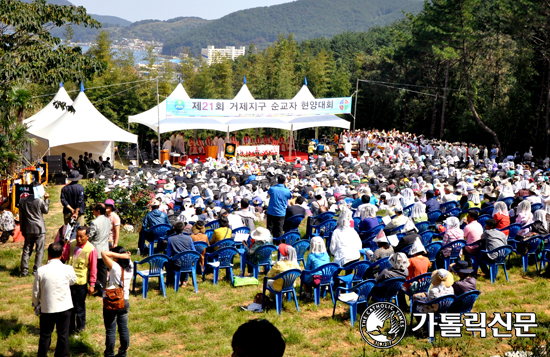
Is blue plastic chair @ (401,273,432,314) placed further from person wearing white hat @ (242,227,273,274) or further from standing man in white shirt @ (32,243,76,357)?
standing man in white shirt @ (32,243,76,357)

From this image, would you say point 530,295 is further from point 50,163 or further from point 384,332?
point 50,163

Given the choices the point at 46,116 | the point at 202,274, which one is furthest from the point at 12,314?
the point at 46,116

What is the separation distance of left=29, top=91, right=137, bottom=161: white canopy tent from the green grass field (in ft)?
35.7

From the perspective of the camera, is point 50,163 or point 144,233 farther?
point 50,163

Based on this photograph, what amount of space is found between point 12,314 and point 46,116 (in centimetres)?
1583

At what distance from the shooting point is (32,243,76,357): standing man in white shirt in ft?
15.4

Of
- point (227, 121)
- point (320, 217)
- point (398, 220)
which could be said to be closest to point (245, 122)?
point (227, 121)

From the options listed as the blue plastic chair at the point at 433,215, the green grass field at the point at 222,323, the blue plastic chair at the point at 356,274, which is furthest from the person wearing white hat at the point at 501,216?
the blue plastic chair at the point at 356,274

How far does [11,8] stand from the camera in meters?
10.6

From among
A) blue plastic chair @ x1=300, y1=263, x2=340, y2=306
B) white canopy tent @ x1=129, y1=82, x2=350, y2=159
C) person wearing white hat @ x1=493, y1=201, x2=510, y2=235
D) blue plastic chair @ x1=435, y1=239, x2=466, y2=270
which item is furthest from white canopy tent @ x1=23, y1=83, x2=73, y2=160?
person wearing white hat @ x1=493, y1=201, x2=510, y2=235

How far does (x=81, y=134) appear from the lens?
1816cm

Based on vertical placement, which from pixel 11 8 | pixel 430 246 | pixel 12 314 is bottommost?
pixel 12 314

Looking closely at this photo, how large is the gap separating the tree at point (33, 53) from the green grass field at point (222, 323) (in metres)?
4.22

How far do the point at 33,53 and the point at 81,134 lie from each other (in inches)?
322
